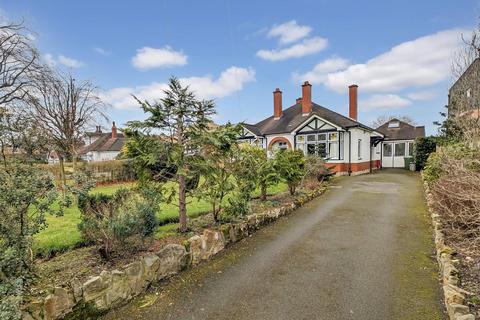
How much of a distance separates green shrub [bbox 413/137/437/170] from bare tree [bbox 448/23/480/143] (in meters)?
9.01

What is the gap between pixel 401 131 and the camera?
88.2 ft

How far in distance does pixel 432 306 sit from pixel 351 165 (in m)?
16.6

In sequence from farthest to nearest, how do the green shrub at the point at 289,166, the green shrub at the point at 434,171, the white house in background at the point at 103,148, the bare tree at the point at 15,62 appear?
1. the white house in background at the point at 103,148
2. the bare tree at the point at 15,62
3. the green shrub at the point at 289,166
4. the green shrub at the point at 434,171

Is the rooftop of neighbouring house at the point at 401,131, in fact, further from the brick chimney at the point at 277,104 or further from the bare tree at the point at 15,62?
the bare tree at the point at 15,62

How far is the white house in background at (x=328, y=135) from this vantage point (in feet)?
62.3

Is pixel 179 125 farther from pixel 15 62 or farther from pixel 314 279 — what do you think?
pixel 15 62

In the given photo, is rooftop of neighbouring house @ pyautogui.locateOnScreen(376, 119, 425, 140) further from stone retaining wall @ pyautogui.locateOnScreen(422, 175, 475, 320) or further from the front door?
stone retaining wall @ pyautogui.locateOnScreen(422, 175, 475, 320)

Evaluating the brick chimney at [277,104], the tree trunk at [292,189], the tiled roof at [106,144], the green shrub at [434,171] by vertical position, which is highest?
the brick chimney at [277,104]

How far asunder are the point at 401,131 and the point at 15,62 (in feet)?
101

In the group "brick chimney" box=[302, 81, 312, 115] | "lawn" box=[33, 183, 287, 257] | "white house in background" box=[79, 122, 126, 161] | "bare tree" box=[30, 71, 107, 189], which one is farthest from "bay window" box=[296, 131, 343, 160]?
"white house in background" box=[79, 122, 126, 161]

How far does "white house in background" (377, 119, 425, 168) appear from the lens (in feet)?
83.4

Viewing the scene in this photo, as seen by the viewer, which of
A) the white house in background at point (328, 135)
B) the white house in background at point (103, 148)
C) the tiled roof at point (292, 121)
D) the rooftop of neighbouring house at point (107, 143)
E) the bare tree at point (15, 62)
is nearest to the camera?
the bare tree at point (15, 62)

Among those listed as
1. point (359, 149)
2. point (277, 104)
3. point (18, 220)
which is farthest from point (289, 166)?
point (277, 104)

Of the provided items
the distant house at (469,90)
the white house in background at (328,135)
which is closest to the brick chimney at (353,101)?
the white house in background at (328,135)
